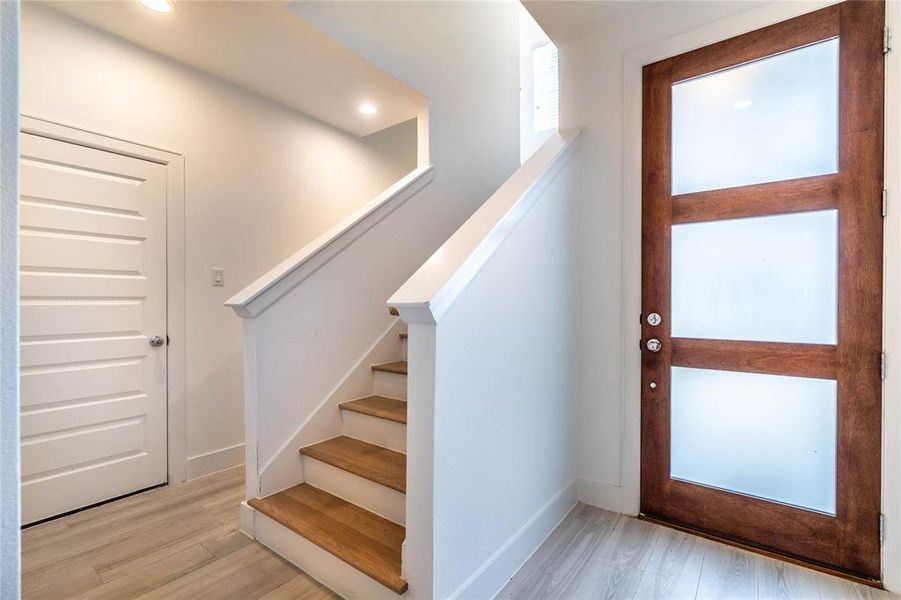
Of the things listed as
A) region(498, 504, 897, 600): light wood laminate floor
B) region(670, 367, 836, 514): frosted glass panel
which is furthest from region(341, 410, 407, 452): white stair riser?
region(670, 367, 836, 514): frosted glass panel

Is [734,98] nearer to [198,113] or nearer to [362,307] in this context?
[362,307]

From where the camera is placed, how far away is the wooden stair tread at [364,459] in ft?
5.46

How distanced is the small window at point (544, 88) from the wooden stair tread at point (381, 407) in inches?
142

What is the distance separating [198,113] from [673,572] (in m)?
3.47

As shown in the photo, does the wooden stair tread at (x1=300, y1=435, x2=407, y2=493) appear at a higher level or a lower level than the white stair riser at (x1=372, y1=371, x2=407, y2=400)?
lower

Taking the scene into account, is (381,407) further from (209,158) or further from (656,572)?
(209,158)

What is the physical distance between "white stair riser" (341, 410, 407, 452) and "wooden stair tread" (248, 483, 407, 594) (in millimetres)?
311

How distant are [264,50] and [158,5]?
50cm

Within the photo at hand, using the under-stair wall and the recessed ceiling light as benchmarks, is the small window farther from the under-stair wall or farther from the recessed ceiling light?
the recessed ceiling light

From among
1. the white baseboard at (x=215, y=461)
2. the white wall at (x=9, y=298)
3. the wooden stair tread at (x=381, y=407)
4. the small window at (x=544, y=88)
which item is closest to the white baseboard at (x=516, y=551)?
the wooden stair tread at (x=381, y=407)

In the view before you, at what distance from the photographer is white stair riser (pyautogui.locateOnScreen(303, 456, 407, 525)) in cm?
163

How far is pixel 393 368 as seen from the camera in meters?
2.33

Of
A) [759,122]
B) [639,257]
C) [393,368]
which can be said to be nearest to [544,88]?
[759,122]

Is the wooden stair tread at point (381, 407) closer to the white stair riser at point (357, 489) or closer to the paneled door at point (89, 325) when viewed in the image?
the white stair riser at point (357, 489)
